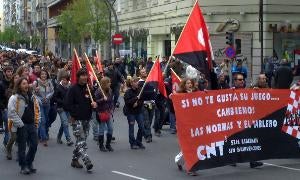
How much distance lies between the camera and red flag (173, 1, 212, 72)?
11547 millimetres

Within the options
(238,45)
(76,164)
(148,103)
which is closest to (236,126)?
(76,164)

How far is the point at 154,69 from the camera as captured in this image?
547 inches

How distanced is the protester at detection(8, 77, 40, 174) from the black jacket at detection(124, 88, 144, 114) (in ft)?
10.5

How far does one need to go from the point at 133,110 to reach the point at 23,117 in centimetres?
362

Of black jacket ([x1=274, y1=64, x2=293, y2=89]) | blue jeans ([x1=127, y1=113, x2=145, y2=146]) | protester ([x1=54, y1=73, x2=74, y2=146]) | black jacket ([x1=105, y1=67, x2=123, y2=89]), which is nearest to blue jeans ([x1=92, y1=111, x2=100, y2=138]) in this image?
protester ([x1=54, y1=73, x2=74, y2=146])

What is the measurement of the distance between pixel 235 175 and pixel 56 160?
12.0 ft

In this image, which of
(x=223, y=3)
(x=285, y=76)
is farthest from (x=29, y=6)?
(x=285, y=76)

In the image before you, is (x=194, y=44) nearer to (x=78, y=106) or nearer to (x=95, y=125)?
(x=78, y=106)

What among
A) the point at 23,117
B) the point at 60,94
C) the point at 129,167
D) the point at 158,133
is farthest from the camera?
the point at 158,133

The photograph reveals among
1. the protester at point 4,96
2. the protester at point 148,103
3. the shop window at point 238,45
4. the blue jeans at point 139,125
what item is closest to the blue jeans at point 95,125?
the blue jeans at point 139,125

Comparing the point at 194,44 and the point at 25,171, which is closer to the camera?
the point at 25,171

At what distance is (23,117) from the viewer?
1067 centimetres

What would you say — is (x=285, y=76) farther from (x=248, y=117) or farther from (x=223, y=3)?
(x=223, y=3)

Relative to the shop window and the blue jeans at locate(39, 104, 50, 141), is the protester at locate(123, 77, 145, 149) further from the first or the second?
the shop window
